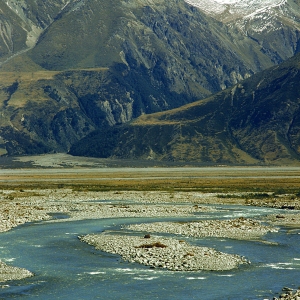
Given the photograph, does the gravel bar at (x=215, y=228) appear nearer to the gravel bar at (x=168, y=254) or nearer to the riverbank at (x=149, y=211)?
the riverbank at (x=149, y=211)

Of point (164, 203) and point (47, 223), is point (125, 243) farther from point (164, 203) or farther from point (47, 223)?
point (164, 203)

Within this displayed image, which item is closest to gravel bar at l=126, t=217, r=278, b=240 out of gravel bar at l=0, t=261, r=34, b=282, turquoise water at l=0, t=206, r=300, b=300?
turquoise water at l=0, t=206, r=300, b=300

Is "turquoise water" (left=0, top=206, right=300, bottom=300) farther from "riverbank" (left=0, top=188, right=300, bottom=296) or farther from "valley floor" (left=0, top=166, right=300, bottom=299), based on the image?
"riverbank" (left=0, top=188, right=300, bottom=296)

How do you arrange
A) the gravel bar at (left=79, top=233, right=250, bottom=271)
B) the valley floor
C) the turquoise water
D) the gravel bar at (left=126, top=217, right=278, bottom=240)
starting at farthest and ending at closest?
the gravel bar at (left=126, top=217, right=278, bottom=240)
the valley floor
the gravel bar at (left=79, top=233, right=250, bottom=271)
the turquoise water

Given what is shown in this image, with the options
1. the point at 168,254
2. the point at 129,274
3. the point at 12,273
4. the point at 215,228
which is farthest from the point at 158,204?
the point at 12,273

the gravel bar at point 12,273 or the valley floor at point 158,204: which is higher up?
the gravel bar at point 12,273

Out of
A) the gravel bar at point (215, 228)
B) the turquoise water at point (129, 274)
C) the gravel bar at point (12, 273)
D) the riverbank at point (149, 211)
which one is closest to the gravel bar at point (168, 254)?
the riverbank at point (149, 211)

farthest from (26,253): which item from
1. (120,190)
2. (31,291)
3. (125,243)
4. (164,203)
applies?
(120,190)

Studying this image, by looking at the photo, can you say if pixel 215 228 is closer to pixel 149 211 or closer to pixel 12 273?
pixel 149 211
